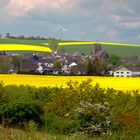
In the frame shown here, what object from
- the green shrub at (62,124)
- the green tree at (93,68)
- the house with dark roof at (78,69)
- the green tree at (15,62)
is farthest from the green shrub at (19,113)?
the green tree at (15,62)

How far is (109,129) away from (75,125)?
120 centimetres

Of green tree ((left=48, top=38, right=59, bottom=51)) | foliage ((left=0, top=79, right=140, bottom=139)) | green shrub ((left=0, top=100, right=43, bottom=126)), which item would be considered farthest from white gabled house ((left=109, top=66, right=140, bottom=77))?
green tree ((left=48, top=38, right=59, bottom=51))

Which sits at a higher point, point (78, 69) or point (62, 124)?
point (78, 69)

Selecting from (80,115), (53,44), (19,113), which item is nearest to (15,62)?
(53,44)

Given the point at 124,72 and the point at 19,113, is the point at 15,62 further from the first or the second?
the point at 19,113

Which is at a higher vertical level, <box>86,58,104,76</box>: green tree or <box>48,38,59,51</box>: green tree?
<box>48,38,59,51</box>: green tree

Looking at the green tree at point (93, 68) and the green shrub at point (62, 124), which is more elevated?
the green tree at point (93, 68)

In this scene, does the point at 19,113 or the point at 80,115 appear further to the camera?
the point at 19,113

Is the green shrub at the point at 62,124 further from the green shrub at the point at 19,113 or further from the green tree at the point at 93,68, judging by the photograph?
the green tree at the point at 93,68

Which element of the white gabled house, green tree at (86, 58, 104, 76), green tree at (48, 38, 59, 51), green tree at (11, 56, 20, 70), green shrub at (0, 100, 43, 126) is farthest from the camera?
green tree at (48, 38, 59, 51)


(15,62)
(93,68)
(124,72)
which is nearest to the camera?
(93,68)

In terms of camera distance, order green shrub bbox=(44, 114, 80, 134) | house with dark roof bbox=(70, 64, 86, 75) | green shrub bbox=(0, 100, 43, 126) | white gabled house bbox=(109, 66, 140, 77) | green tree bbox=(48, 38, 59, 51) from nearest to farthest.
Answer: green shrub bbox=(44, 114, 80, 134) < green shrub bbox=(0, 100, 43, 126) < house with dark roof bbox=(70, 64, 86, 75) < white gabled house bbox=(109, 66, 140, 77) < green tree bbox=(48, 38, 59, 51)

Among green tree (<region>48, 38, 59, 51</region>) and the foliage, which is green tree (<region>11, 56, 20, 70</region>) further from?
the foliage

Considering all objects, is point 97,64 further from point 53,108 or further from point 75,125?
point 75,125
